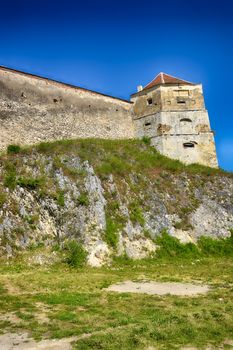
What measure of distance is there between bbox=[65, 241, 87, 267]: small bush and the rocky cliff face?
403mm

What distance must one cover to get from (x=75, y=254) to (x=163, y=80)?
18972mm

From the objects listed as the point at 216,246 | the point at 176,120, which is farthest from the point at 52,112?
the point at 216,246

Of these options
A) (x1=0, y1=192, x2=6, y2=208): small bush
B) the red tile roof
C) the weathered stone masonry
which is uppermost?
the red tile roof

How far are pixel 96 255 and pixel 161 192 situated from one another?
23.7ft

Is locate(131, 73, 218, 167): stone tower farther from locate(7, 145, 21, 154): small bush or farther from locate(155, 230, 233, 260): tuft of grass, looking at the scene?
locate(7, 145, 21, 154): small bush

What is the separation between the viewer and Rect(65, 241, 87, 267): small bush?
16.0 meters

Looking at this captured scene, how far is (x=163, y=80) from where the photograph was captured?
29.9m

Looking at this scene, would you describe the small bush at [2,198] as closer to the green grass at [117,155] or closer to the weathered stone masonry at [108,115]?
the green grass at [117,155]

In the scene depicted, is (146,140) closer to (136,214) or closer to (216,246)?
(136,214)

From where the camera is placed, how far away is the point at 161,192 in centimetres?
2230

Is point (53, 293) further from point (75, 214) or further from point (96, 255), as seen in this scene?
point (75, 214)

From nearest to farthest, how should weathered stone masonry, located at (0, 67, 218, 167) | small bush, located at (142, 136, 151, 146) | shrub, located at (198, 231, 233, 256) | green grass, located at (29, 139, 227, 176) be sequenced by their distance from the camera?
1. shrub, located at (198, 231, 233, 256)
2. green grass, located at (29, 139, 227, 176)
3. weathered stone masonry, located at (0, 67, 218, 167)
4. small bush, located at (142, 136, 151, 146)

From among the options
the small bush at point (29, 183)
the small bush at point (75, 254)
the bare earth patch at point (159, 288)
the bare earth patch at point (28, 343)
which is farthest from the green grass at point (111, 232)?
the bare earth patch at point (28, 343)

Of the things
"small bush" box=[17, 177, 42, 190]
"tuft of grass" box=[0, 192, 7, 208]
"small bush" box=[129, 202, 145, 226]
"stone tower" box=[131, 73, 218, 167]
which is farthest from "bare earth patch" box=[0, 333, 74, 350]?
"stone tower" box=[131, 73, 218, 167]
